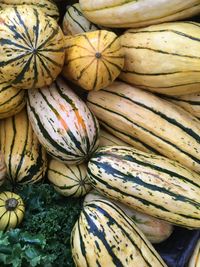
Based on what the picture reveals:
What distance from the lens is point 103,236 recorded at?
1.67 metres

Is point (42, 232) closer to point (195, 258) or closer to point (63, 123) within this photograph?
point (63, 123)

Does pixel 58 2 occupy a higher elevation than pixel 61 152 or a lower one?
higher

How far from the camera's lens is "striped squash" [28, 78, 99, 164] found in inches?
71.7

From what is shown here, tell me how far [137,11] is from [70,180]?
65 centimetres

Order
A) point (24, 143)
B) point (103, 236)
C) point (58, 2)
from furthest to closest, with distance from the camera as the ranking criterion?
point (58, 2), point (24, 143), point (103, 236)

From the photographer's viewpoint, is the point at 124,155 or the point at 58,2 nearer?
the point at 124,155

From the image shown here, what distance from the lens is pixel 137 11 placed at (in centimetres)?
185

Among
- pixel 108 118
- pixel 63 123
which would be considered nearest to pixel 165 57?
pixel 108 118

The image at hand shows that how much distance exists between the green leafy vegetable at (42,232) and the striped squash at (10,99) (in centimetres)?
28

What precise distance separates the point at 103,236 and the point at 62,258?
229 mm

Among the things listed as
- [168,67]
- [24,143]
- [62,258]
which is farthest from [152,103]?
[62,258]

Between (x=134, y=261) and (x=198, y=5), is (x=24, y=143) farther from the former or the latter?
(x=198, y=5)

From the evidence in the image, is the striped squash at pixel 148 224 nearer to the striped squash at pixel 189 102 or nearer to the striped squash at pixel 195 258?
the striped squash at pixel 195 258

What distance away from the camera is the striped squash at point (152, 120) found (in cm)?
189
